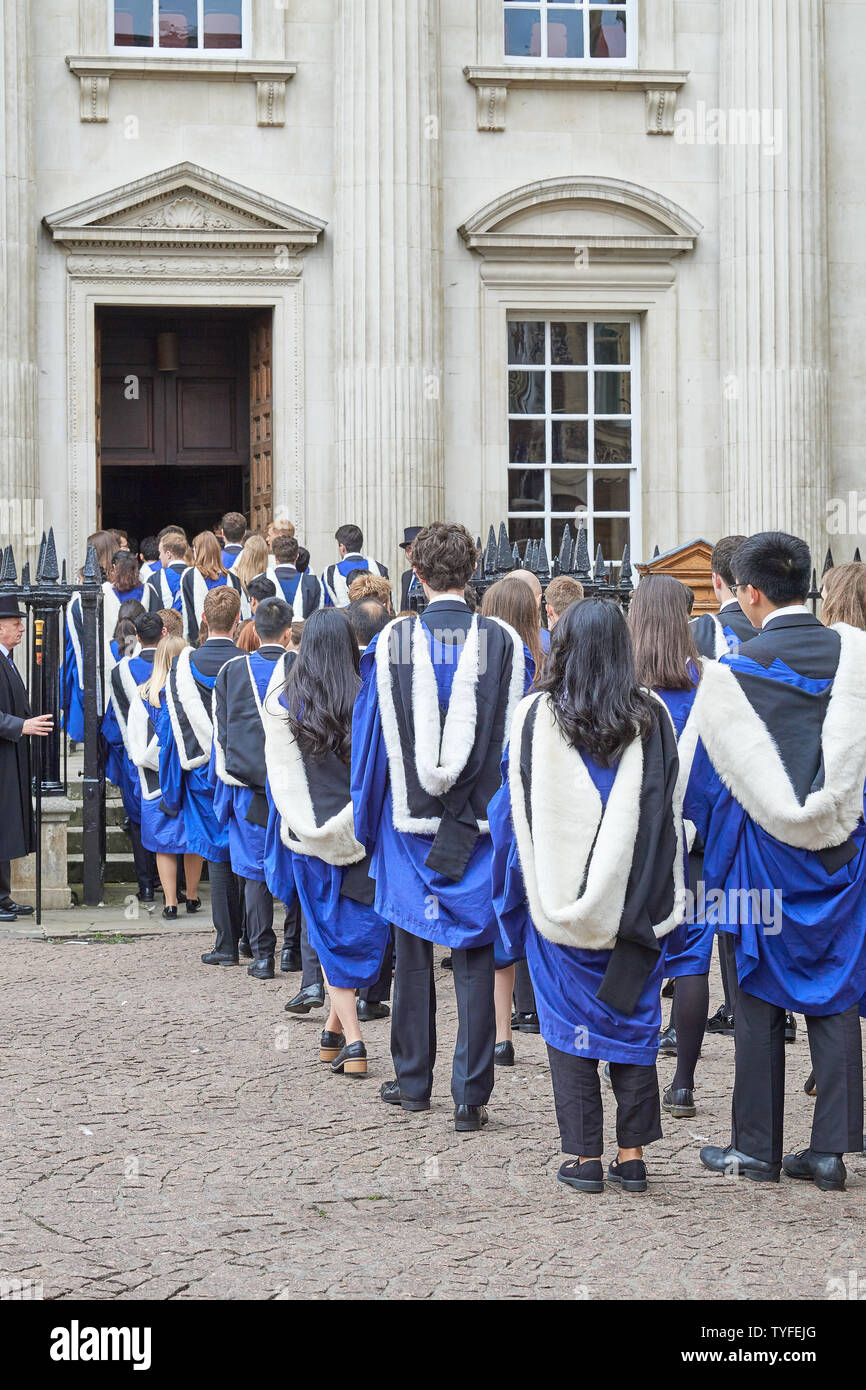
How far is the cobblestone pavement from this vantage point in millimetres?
4840

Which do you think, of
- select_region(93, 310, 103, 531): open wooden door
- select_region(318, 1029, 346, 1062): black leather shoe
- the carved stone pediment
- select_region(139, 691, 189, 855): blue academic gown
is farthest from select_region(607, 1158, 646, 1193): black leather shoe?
the carved stone pediment

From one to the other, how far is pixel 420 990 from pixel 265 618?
9.09ft

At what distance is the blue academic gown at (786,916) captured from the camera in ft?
18.5

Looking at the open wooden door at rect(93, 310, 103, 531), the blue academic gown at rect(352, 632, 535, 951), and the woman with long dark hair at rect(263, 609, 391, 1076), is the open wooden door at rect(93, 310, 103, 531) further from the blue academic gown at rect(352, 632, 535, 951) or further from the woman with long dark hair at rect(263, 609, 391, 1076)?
the blue academic gown at rect(352, 632, 535, 951)

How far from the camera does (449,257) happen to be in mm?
16969

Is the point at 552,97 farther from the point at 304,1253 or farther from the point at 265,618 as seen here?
the point at 304,1253

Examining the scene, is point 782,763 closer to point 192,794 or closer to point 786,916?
point 786,916

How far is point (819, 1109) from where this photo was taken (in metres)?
5.73

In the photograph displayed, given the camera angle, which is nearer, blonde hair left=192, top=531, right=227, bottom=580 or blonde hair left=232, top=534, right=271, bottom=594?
blonde hair left=232, top=534, right=271, bottom=594

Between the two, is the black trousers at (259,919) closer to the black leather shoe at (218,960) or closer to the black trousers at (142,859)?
the black leather shoe at (218,960)

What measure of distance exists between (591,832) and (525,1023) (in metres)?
2.78

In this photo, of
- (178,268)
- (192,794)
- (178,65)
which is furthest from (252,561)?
(178,65)

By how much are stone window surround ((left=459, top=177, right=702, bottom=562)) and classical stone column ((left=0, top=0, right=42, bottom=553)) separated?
3.97 meters

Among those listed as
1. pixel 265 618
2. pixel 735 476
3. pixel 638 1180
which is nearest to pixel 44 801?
pixel 265 618
